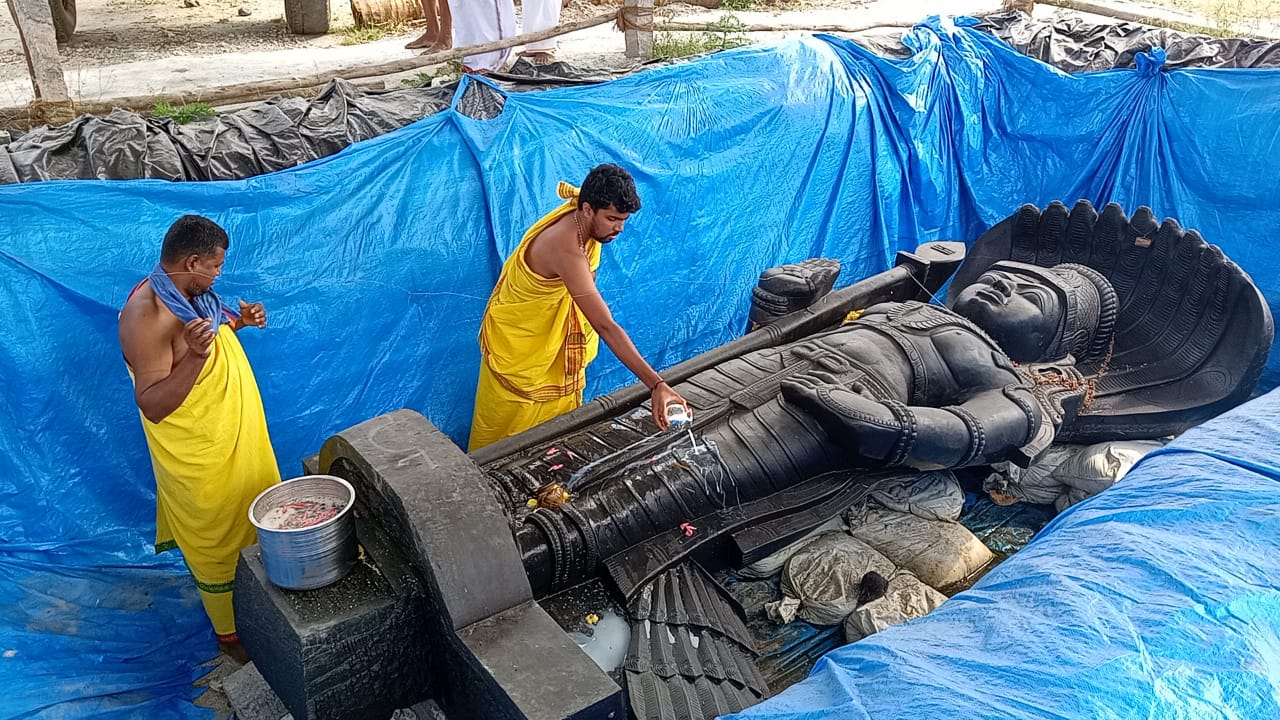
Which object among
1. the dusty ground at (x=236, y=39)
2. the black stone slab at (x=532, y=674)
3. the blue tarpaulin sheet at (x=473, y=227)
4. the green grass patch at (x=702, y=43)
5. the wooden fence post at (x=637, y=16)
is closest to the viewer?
the black stone slab at (x=532, y=674)

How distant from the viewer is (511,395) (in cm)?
443

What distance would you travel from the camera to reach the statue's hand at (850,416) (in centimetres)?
393

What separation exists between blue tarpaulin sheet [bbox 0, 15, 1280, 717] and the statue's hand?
70.2 inches

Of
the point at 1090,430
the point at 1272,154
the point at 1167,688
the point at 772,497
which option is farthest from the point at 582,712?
the point at 1272,154

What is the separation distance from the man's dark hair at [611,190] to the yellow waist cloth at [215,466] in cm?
156

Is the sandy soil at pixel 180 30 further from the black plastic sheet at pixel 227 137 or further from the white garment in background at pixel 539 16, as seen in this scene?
the black plastic sheet at pixel 227 137

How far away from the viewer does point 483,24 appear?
7.63 metres

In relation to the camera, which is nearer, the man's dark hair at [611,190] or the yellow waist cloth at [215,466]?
the yellow waist cloth at [215,466]

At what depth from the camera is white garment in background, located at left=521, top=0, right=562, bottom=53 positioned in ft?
25.4

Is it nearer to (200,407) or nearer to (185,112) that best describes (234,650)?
(200,407)

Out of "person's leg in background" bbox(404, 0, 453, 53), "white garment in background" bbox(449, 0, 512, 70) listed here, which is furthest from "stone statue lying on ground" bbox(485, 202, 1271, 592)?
"person's leg in background" bbox(404, 0, 453, 53)

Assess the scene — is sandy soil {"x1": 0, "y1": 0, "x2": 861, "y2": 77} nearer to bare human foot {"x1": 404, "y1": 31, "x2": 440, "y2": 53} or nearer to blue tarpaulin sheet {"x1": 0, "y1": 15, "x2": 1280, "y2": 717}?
bare human foot {"x1": 404, "y1": 31, "x2": 440, "y2": 53}

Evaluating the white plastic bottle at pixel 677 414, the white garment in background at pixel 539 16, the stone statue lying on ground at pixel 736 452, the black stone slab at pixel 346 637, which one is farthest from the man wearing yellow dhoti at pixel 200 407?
the white garment in background at pixel 539 16

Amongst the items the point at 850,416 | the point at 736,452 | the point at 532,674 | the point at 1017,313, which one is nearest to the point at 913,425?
the point at 850,416
